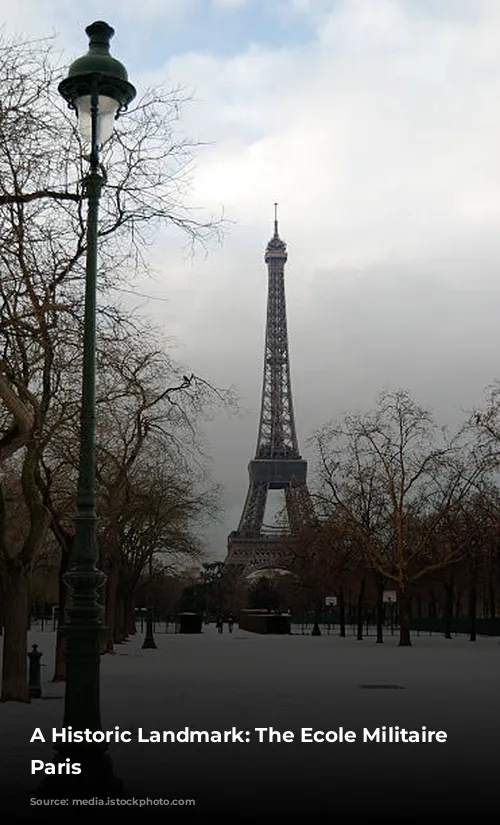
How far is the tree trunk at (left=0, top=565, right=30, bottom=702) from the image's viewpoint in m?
18.4

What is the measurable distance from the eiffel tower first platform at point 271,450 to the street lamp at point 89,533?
8919 cm

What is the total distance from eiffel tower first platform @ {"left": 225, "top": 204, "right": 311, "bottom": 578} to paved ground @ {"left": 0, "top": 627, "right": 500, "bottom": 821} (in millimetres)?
72849

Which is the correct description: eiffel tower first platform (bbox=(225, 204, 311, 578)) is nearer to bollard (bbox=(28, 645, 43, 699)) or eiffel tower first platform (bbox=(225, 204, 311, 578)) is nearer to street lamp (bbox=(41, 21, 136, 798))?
bollard (bbox=(28, 645, 43, 699))

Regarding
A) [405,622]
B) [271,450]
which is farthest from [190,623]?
[271,450]

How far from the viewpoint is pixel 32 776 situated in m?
10.5

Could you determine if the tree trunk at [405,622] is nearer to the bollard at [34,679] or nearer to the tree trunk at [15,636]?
the bollard at [34,679]

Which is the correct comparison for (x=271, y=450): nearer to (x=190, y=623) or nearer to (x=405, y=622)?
(x=190, y=623)

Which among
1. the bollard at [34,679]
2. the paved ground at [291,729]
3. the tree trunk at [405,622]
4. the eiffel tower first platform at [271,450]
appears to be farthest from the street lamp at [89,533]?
the eiffel tower first platform at [271,450]

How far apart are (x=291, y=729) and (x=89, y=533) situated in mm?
→ 6924

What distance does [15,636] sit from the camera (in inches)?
725

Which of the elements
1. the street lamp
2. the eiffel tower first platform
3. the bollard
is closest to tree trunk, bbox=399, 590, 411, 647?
the bollard

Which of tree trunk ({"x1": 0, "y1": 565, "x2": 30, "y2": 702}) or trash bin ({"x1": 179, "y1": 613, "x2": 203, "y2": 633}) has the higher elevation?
tree trunk ({"x1": 0, "y1": 565, "x2": 30, "y2": 702})

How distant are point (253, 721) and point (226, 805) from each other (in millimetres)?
6674

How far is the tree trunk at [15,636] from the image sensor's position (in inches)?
726
